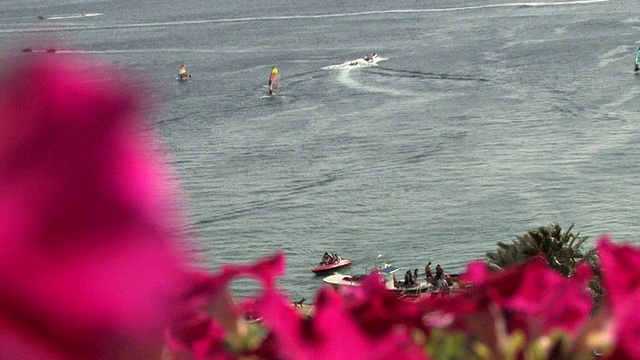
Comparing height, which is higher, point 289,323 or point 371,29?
point 289,323

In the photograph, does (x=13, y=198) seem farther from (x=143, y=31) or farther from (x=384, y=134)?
(x=143, y=31)

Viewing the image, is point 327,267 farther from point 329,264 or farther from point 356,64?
point 356,64

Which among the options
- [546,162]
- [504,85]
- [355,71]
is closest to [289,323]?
[546,162]

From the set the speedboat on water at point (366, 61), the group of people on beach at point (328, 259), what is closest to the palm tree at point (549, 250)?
the group of people on beach at point (328, 259)

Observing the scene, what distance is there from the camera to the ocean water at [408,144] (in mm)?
34219

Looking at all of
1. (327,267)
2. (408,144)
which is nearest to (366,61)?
(408,144)

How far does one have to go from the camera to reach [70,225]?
523 mm

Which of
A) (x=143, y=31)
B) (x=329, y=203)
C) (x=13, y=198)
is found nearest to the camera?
(x=13, y=198)

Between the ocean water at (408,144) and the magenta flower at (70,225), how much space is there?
12.1m

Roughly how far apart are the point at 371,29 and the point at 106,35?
91.7 ft

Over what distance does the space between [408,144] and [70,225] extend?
4298 centimetres

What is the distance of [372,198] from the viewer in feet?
123

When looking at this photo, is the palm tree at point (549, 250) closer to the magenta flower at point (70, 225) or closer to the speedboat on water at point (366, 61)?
the magenta flower at point (70, 225)

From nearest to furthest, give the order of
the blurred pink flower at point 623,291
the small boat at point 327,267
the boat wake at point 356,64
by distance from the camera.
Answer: the blurred pink flower at point 623,291
the small boat at point 327,267
the boat wake at point 356,64
